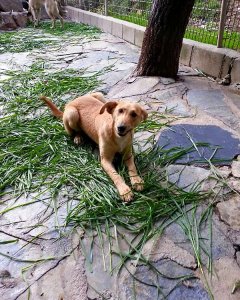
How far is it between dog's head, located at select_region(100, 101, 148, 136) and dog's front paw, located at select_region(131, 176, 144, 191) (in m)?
0.42

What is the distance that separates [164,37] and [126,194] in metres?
3.40

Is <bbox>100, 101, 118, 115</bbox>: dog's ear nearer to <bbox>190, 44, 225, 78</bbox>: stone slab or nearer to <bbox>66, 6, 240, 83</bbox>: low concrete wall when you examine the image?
<bbox>66, 6, 240, 83</bbox>: low concrete wall

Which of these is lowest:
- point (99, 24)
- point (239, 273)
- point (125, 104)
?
point (99, 24)

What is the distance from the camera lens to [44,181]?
3.13 metres

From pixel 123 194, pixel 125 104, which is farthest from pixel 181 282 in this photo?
pixel 125 104

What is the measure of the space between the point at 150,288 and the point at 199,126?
2391mm

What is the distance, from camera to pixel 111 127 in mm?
3076

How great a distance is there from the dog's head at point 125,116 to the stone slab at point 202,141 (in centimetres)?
71

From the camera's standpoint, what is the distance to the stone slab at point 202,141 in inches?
132

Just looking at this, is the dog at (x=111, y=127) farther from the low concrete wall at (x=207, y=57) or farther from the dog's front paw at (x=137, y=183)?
the low concrete wall at (x=207, y=57)

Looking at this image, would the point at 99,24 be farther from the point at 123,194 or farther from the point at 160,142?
the point at 123,194

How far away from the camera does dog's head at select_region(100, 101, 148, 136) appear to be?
284 centimetres

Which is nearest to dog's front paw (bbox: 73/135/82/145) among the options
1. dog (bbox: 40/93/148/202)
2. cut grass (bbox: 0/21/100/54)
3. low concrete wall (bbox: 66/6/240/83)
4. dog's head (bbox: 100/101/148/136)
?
dog (bbox: 40/93/148/202)

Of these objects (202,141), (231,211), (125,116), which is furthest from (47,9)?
(231,211)
